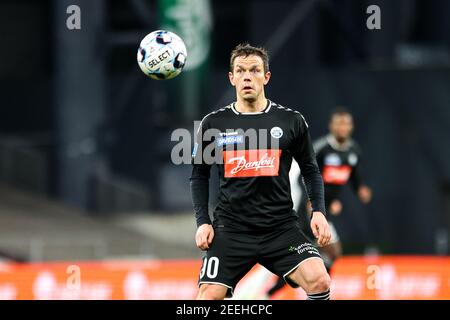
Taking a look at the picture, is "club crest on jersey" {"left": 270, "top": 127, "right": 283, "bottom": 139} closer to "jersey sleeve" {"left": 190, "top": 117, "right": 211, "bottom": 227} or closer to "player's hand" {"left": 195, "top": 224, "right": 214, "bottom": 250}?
"jersey sleeve" {"left": 190, "top": 117, "right": 211, "bottom": 227}

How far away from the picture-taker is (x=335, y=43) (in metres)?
24.1

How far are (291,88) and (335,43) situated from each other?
6.35 ft

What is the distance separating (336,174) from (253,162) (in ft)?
16.2

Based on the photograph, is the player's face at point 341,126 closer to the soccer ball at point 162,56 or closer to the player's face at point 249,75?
the soccer ball at point 162,56

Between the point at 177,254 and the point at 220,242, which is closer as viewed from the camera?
the point at 220,242

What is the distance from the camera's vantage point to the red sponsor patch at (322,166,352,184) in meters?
11.6

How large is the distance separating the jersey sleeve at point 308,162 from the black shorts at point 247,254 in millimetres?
322

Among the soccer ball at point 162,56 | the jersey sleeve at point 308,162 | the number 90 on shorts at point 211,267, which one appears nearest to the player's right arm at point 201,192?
the number 90 on shorts at point 211,267

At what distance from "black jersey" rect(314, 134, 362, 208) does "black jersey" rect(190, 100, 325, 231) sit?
167 inches

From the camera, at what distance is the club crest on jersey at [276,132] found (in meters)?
7.04

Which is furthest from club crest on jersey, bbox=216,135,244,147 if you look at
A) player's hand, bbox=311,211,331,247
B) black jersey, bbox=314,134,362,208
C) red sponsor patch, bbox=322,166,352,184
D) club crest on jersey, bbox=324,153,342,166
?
club crest on jersey, bbox=324,153,342,166
